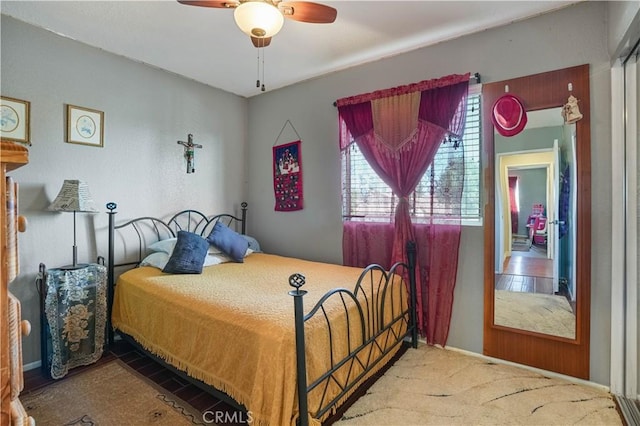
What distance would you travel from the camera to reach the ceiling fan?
5.15 feet

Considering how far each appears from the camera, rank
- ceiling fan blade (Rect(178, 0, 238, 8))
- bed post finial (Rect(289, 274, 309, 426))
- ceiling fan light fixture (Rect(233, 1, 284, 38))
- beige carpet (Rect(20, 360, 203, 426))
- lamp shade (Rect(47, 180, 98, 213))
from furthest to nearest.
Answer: lamp shade (Rect(47, 180, 98, 213)), beige carpet (Rect(20, 360, 203, 426)), ceiling fan blade (Rect(178, 0, 238, 8)), ceiling fan light fixture (Rect(233, 1, 284, 38)), bed post finial (Rect(289, 274, 309, 426))

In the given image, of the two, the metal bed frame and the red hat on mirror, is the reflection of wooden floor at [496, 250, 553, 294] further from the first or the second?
the red hat on mirror

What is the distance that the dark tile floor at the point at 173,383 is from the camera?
1.85 m

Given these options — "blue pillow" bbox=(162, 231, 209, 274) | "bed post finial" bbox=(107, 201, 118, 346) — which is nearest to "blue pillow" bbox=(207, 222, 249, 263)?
"blue pillow" bbox=(162, 231, 209, 274)

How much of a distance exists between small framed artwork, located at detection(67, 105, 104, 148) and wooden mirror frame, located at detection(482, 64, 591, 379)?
333cm

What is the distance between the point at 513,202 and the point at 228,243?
2.66m

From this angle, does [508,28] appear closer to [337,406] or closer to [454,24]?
[454,24]

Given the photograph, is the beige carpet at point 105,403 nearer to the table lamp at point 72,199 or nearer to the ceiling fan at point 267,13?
→ the table lamp at point 72,199

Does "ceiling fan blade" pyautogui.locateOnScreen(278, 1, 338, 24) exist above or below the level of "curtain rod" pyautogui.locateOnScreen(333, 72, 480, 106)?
above

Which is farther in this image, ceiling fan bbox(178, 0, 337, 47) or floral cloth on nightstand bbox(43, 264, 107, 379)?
floral cloth on nightstand bbox(43, 264, 107, 379)

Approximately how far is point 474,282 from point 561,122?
1.36 meters

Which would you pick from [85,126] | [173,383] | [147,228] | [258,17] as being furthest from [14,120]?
[173,383]

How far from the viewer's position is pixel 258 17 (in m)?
1.58

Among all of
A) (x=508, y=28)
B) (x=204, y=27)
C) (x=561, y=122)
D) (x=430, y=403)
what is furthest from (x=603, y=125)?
(x=204, y=27)
